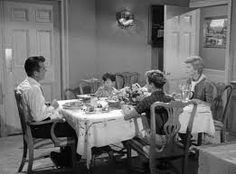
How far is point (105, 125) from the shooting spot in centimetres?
307

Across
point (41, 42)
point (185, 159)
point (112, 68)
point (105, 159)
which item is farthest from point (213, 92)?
point (41, 42)

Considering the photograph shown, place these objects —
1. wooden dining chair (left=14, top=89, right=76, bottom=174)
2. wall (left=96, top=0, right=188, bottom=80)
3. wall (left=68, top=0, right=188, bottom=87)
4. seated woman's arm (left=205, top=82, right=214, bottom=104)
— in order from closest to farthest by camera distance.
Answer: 1. wooden dining chair (left=14, top=89, right=76, bottom=174)
2. seated woman's arm (left=205, top=82, right=214, bottom=104)
3. wall (left=68, top=0, right=188, bottom=87)
4. wall (left=96, top=0, right=188, bottom=80)

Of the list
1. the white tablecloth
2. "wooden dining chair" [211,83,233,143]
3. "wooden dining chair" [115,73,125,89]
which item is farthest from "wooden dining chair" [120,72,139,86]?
the white tablecloth

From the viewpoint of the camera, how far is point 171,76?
230 inches

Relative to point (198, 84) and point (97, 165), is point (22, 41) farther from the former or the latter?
point (198, 84)

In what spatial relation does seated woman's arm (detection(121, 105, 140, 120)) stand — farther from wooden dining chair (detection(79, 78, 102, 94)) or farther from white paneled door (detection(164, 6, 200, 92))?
white paneled door (detection(164, 6, 200, 92))

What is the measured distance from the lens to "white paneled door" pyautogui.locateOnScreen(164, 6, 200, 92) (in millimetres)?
5734

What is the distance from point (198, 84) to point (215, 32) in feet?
12.5

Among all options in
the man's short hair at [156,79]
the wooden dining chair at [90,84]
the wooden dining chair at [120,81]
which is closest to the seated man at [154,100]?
the man's short hair at [156,79]

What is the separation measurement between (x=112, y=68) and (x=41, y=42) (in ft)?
4.21

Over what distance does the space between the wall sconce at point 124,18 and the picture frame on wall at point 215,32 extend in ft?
8.14

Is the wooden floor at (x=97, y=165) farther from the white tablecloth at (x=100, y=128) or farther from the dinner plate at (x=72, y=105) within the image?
the dinner plate at (x=72, y=105)

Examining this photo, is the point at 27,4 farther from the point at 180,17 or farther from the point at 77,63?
the point at 180,17

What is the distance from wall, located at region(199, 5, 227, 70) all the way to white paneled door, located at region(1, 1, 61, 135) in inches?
151
